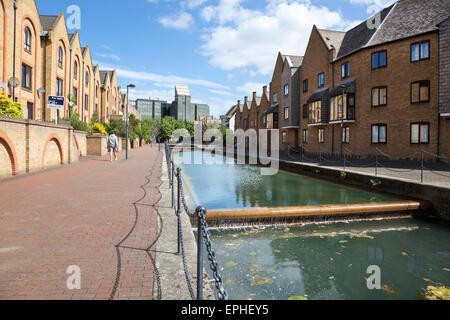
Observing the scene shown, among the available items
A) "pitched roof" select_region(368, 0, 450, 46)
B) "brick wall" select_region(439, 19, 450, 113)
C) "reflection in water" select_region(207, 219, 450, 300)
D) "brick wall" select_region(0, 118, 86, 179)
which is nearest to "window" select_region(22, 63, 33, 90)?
"brick wall" select_region(0, 118, 86, 179)

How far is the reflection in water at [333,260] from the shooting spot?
4898 mm

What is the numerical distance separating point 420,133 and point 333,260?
60.5 ft

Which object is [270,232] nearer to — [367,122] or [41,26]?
[367,122]

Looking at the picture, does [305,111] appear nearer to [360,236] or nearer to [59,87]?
[360,236]

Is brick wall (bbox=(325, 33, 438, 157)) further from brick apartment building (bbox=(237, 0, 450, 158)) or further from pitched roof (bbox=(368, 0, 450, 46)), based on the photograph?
pitched roof (bbox=(368, 0, 450, 46))

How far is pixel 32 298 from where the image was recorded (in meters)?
3.07

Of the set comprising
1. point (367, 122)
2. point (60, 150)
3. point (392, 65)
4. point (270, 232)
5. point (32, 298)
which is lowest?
point (270, 232)

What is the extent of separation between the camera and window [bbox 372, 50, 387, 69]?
22281mm

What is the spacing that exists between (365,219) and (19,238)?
31.2ft

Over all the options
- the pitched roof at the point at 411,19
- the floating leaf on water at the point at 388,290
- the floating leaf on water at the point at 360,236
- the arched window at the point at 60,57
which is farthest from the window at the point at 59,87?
the floating leaf on water at the point at 388,290

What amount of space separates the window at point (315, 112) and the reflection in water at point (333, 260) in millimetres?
20837

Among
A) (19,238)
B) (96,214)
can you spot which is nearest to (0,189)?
(96,214)

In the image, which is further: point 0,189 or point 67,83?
point 67,83

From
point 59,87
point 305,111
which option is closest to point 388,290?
point 305,111
